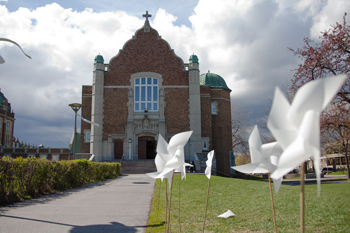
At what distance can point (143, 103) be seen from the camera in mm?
30766

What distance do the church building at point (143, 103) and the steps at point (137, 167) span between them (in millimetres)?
1785

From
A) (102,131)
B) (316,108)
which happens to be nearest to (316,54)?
(316,108)

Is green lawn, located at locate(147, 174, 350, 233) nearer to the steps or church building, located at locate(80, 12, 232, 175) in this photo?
the steps

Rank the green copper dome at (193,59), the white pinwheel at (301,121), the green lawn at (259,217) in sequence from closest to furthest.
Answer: the white pinwheel at (301,121) < the green lawn at (259,217) < the green copper dome at (193,59)

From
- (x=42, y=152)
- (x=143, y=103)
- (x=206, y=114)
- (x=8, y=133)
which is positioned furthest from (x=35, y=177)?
(x=8, y=133)

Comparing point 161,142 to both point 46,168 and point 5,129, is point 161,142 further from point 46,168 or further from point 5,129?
point 5,129

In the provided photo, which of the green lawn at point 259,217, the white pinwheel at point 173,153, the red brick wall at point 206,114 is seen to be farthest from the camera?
the red brick wall at point 206,114

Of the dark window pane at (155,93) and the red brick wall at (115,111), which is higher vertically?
the dark window pane at (155,93)

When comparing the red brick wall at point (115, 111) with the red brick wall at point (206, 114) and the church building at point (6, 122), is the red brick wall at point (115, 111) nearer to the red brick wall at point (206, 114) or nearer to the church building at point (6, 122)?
the red brick wall at point (206, 114)

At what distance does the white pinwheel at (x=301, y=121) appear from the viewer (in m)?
1.24

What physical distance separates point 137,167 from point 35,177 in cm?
1812

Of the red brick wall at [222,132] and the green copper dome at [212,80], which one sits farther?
the green copper dome at [212,80]

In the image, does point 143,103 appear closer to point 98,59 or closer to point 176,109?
point 176,109

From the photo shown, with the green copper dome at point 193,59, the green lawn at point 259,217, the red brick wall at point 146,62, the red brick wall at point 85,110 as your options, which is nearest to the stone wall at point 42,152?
the red brick wall at point 85,110
